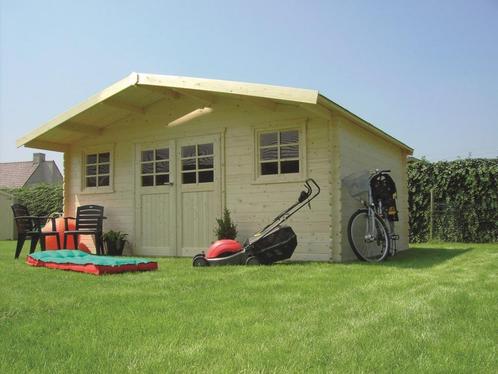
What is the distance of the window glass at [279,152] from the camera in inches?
318

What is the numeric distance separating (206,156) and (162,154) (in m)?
1.08

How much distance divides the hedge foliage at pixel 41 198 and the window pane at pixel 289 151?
43.4 feet

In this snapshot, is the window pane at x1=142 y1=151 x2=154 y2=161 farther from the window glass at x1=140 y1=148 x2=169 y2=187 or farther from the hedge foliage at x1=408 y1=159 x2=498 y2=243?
the hedge foliage at x1=408 y1=159 x2=498 y2=243

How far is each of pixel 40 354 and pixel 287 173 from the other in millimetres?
5838

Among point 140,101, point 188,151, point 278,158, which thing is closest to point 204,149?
point 188,151

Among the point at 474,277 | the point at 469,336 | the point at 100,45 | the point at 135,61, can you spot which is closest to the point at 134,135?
the point at 135,61

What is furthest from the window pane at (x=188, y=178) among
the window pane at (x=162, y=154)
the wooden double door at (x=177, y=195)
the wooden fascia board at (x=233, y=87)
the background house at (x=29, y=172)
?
the background house at (x=29, y=172)

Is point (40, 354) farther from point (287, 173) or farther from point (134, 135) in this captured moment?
point (134, 135)

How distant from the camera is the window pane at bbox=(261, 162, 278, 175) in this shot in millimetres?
8266

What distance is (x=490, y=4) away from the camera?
136 inches

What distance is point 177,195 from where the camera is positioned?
923 cm

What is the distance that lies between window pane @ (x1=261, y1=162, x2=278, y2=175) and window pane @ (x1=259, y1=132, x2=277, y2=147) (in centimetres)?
33

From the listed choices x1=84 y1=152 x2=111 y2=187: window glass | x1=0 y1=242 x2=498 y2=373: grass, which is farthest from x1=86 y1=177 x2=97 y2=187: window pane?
x1=0 y1=242 x2=498 y2=373: grass

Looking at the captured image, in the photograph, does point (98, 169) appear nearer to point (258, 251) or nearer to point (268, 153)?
point (268, 153)
